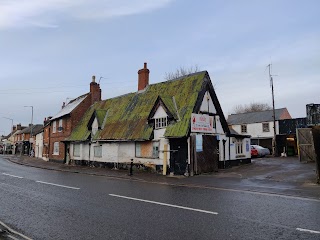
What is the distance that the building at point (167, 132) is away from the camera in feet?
72.0

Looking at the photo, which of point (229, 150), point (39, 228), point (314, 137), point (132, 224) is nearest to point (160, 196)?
point (132, 224)

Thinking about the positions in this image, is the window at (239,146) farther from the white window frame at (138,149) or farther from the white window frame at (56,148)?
the white window frame at (56,148)

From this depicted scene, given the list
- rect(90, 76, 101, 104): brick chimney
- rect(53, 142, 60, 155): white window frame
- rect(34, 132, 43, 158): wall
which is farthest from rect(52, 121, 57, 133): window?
rect(34, 132, 43, 158): wall

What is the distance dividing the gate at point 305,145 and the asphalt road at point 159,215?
15480 millimetres

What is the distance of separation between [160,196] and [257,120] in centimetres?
4080

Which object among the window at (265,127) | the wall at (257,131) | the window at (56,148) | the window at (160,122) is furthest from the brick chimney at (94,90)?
the window at (265,127)

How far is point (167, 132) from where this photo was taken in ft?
72.8

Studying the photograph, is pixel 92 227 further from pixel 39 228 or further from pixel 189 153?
pixel 189 153

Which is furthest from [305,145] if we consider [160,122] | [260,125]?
[260,125]

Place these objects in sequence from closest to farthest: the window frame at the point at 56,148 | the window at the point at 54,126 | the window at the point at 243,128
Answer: the window frame at the point at 56,148 < the window at the point at 54,126 < the window at the point at 243,128

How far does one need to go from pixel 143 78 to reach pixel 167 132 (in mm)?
10519

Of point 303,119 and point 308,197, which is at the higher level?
point 303,119

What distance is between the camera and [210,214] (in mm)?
8875

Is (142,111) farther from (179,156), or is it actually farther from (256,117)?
(256,117)
